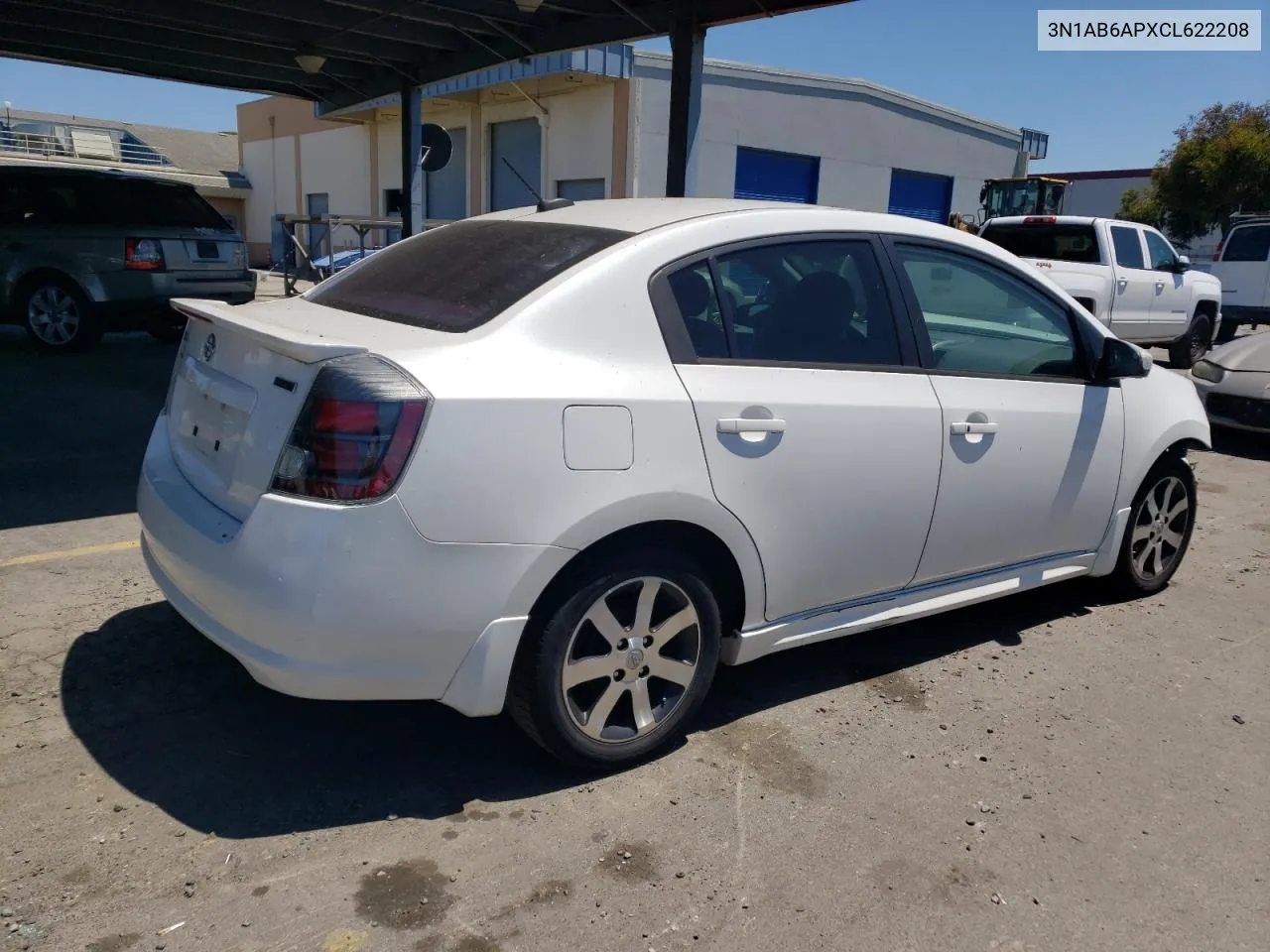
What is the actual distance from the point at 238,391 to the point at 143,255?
7.73 meters

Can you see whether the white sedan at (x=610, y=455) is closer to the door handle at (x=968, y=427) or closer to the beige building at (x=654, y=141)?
the door handle at (x=968, y=427)

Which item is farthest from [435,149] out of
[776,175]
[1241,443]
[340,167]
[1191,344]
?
[340,167]

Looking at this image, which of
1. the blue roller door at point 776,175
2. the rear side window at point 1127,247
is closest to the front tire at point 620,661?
the rear side window at point 1127,247

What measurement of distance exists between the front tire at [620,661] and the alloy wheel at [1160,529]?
2.61 metres

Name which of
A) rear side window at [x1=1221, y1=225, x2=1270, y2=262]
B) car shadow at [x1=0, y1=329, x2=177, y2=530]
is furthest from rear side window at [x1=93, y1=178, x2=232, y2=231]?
rear side window at [x1=1221, y1=225, x2=1270, y2=262]

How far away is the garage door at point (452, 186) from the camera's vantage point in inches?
1042

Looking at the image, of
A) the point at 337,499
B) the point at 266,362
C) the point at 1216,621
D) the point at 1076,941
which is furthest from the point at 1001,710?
the point at 266,362

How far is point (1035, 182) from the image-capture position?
75.5 ft

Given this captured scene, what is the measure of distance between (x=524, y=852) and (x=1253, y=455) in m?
8.66

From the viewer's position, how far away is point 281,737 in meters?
3.29

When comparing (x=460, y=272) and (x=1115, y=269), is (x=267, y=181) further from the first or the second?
(x=460, y=272)

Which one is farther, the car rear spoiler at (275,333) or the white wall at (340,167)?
the white wall at (340,167)

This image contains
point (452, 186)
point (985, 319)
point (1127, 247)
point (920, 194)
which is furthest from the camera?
point (920, 194)

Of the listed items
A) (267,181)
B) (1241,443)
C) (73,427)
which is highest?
(267,181)
